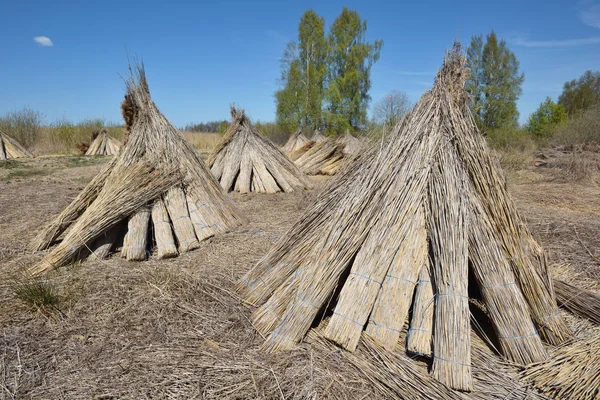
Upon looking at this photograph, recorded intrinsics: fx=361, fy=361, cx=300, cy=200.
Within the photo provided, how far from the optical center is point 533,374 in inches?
87.0

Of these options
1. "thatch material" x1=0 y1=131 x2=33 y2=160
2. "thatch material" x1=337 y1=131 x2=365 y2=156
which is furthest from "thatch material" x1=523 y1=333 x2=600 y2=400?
"thatch material" x1=0 y1=131 x2=33 y2=160

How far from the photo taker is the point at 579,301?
2795mm

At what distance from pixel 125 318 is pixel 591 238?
5252 millimetres

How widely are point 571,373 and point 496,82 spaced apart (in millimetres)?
28053

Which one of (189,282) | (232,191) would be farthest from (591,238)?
(232,191)

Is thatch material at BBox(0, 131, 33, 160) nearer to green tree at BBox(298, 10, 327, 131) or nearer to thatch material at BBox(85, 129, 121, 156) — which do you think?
thatch material at BBox(85, 129, 121, 156)

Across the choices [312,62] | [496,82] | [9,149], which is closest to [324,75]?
[312,62]

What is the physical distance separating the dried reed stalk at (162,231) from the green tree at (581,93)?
31.4m

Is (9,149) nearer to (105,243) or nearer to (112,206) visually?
(105,243)

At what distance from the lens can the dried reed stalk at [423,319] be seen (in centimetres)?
→ 231

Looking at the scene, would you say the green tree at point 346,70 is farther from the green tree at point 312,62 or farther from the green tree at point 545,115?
the green tree at point 545,115

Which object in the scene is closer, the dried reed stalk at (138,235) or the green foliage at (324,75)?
the dried reed stalk at (138,235)

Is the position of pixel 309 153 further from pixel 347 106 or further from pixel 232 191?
pixel 347 106

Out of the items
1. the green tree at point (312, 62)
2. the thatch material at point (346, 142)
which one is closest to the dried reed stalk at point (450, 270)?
the thatch material at point (346, 142)
